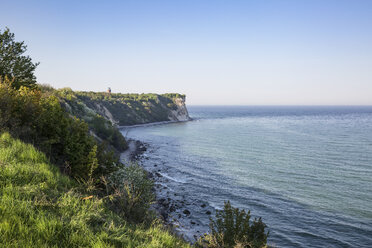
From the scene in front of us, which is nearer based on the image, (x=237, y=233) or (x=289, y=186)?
(x=237, y=233)

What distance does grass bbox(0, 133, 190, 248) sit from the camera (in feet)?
10.9

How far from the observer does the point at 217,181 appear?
26094mm

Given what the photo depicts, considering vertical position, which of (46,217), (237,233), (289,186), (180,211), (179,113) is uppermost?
(179,113)

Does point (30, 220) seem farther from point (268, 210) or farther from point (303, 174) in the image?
point (303, 174)

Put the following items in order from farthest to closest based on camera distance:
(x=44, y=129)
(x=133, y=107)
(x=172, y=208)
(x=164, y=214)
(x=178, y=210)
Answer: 1. (x=133, y=107)
2. (x=172, y=208)
3. (x=178, y=210)
4. (x=164, y=214)
5. (x=44, y=129)

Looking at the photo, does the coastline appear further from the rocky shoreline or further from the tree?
the tree

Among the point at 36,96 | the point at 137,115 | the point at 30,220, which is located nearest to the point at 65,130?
the point at 36,96

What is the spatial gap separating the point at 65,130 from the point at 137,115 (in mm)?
91131

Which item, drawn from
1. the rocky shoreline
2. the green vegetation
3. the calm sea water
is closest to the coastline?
the rocky shoreline

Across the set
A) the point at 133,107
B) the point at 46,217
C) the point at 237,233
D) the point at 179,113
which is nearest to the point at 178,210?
the point at 237,233

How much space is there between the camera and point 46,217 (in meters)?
3.87

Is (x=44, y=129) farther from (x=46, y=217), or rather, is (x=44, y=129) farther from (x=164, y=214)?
(x=164, y=214)

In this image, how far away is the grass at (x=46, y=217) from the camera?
3312 mm

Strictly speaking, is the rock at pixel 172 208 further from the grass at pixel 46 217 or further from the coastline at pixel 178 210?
the grass at pixel 46 217
